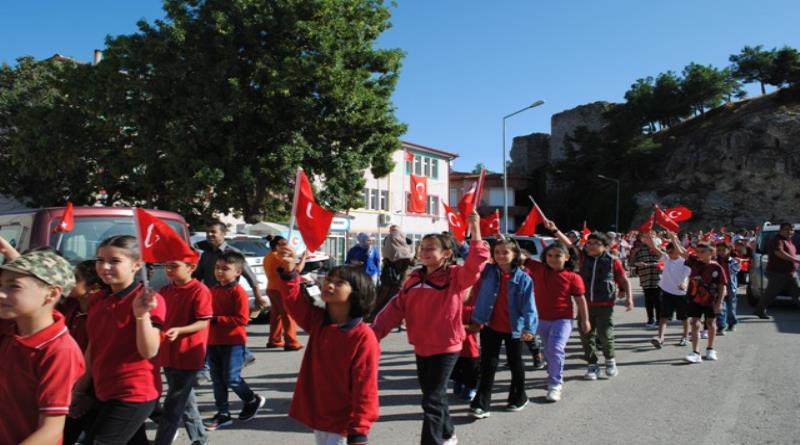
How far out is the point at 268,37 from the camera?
20188 mm

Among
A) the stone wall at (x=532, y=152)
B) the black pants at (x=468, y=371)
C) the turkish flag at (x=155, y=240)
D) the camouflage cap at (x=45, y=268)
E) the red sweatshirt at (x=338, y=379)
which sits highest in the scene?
the stone wall at (x=532, y=152)

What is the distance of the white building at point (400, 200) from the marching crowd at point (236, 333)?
2987 centimetres

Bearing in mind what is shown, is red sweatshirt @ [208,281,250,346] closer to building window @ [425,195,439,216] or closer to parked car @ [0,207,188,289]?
parked car @ [0,207,188,289]

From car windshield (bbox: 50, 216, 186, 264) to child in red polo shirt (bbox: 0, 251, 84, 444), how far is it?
4538 millimetres

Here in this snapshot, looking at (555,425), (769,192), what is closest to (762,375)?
(555,425)

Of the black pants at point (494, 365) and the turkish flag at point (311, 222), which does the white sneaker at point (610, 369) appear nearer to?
the black pants at point (494, 365)

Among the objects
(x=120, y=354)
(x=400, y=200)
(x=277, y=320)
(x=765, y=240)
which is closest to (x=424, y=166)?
(x=400, y=200)

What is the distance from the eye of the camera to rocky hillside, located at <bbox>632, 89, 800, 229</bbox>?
50625mm

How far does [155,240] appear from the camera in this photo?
3621 mm

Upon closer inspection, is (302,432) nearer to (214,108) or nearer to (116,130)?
(214,108)

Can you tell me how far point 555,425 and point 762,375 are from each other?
11.2 ft

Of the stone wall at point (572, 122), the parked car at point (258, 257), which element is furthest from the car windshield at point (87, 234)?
the stone wall at point (572, 122)

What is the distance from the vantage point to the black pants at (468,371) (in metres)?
6.38

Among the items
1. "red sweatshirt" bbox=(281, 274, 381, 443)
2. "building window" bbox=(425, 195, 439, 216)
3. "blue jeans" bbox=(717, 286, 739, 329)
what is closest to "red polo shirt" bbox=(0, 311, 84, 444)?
"red sweatshirt" bbox=(281, 274, 381, 443)
